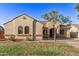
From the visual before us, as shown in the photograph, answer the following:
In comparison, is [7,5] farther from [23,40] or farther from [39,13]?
[23,40]

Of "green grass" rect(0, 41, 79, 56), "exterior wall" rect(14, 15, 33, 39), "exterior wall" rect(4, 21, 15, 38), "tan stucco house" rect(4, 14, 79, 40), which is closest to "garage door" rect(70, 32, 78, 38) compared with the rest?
"tan stucco house" rect(4, 14, 79, 40)

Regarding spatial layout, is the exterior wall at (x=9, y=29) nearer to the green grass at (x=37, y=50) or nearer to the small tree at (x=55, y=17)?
the green grass at (x=37, y=50)

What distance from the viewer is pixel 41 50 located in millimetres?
12422

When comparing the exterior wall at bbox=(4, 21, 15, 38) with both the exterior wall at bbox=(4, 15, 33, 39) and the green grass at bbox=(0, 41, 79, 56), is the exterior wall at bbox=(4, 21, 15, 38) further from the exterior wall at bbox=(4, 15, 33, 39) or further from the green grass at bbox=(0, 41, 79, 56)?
the green grass at bbox=(0, 41, 79, 56)

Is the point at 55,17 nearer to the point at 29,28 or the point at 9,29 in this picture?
the point at 29,28

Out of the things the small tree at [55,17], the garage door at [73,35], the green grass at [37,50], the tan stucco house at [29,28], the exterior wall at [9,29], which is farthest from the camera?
the exterior wall at [9,29]

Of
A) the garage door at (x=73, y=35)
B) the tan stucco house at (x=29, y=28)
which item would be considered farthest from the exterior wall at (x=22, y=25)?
the garage door at (x=73, y=35)

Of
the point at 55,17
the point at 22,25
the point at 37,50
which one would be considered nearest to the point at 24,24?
the point at 22,25

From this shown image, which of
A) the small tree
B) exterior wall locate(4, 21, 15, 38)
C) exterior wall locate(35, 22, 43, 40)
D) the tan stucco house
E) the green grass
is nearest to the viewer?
the green grass

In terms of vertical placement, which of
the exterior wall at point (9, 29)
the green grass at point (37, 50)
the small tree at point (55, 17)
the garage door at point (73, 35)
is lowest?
the green grass at point (37, 50)

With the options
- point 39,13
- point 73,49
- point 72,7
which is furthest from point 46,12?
point 73,49

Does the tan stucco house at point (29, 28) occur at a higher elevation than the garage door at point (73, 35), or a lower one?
higher

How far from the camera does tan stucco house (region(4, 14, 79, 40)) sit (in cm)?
1488

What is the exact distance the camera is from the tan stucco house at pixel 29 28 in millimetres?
14875
